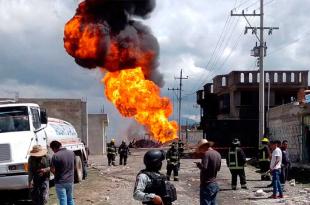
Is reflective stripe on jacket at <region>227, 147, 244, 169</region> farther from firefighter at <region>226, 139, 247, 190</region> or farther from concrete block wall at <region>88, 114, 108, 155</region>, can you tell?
concrete block wall at <region>88, 114, 108, 155</region>

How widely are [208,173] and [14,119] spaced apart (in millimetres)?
6973

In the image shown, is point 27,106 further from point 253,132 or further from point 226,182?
point 253,132

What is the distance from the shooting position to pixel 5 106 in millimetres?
14117

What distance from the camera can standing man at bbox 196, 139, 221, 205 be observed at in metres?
8.91

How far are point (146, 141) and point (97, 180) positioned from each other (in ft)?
137

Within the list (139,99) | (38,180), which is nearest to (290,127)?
(139,99)

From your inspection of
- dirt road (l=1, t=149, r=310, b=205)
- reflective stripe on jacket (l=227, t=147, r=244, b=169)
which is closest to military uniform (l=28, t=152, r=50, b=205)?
dirt road (l=1, t=149, r=310, b=205)

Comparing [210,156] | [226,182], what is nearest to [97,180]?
[226,182]

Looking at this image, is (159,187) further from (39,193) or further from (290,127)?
(290,127)

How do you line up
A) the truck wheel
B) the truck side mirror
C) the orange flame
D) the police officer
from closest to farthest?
the police officer → the truck side mirror → the truck wheel → the orange flame

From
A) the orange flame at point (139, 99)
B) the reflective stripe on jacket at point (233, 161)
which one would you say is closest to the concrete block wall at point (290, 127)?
the orange flame at point (139, 99)

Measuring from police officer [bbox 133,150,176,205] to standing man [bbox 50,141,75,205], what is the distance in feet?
15.5

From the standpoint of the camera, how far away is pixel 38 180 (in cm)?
1094

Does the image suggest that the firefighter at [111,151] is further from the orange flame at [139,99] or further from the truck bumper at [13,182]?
the truck bumper at [13,182]
